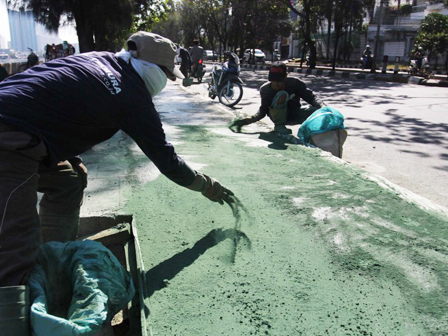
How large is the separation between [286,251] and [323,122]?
2856 millimetres

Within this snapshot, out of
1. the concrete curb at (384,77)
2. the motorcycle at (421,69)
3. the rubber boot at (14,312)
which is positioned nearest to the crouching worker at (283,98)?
the rubber boot at (14,312)

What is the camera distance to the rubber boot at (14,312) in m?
1.54

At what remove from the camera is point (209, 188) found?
2.44 meters

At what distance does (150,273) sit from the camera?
2.23 meters

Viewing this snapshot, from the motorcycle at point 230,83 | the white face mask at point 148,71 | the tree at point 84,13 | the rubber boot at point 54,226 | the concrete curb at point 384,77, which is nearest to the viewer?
the white face mask at point 148,71

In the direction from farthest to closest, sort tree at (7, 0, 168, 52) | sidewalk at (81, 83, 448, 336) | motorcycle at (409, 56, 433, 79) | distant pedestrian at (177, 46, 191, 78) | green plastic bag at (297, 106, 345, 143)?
motorcycle at (409, 56, 433, 79) < distant pedestrian at (177, 46, 191, 78) < tree at (7, 0, 168, 52) < green plastic bag at (297, 106, 345, 143) < sidewalk at (81, 83, 448, 336)

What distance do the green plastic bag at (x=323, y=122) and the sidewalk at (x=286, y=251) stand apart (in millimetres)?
901

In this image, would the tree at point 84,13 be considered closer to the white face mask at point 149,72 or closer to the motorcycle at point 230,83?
the motorcycle at point 230,83

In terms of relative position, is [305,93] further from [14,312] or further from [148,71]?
[14,312]

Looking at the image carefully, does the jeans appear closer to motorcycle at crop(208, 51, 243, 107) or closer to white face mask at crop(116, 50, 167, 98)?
white face mask at crop(116, 50, 167, 98)

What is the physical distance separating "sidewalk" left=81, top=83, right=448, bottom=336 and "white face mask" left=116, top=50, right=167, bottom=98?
0.95 meters

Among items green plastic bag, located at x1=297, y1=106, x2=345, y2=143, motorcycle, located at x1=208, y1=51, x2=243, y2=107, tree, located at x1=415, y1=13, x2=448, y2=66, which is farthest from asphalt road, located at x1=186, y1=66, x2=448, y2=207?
tree, located at x1=415, y1=13, x2=448, y2=66

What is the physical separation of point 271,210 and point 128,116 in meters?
1.44

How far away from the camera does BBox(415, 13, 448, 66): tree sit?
1902 centimetres
